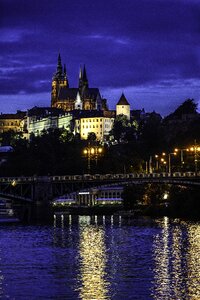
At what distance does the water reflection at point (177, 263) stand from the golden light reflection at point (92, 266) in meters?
3.72

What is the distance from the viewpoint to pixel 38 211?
5433 inches

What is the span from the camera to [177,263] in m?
72.4

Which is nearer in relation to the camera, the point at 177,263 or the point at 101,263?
the point at 177,263

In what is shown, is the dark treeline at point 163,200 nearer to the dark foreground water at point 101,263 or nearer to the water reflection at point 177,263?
the dark foreground water at point 101,263

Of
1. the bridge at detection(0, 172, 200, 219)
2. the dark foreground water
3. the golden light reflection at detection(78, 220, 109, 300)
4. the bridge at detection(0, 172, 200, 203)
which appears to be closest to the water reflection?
the dark foreground water

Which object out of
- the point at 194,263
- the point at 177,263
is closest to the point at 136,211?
the point at 177,263

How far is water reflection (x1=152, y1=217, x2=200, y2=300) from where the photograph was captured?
5878 centimetres

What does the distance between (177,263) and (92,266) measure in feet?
22.6

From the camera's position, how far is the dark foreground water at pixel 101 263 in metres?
59.1

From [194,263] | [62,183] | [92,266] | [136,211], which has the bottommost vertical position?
[92,266]

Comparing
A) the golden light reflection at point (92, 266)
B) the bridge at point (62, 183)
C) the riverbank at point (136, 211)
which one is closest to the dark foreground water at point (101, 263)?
the golden light reflection at point (92, 266)

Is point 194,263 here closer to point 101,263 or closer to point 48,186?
point 101,263

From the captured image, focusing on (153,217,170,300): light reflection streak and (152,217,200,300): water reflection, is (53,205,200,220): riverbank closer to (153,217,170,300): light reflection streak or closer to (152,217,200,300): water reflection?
(152,217,200,300): water reflection

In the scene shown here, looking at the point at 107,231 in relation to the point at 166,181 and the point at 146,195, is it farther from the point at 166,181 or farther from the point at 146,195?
the point at 146,195
